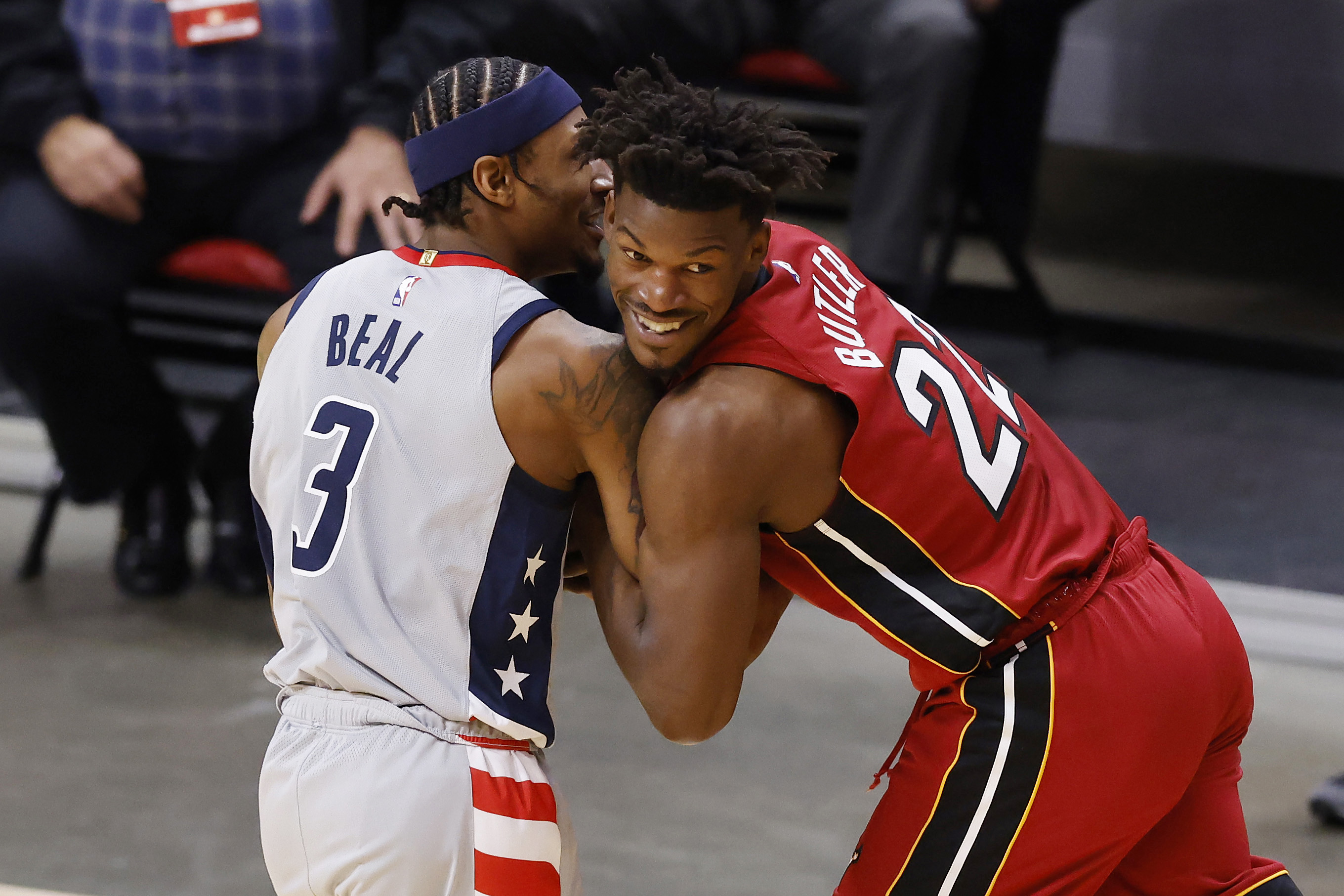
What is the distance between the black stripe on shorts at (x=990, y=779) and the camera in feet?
5.46

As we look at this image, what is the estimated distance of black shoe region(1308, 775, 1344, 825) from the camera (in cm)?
291

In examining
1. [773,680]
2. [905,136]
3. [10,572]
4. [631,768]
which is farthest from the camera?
[905,136]

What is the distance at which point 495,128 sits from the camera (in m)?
1.74

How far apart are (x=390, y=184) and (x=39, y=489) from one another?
165 cm

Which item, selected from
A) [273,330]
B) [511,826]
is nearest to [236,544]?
[273,330]

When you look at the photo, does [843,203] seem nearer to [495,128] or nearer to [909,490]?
[495,128]

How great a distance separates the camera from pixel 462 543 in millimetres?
1641

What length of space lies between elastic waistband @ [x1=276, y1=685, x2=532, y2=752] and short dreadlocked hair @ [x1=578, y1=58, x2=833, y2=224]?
0.64 meters

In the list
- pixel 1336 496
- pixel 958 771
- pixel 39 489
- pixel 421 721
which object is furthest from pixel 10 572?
pixel 1336 496

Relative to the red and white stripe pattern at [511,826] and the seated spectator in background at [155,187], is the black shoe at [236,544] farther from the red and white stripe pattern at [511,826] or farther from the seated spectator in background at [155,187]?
the red and white stripe pattern at [511,826]

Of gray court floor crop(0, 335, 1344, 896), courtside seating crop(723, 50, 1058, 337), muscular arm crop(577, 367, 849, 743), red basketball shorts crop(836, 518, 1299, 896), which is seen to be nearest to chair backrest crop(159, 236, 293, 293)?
gray court floor crop(0, 335, 1344, 896)

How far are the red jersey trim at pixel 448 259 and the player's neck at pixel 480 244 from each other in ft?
0.06

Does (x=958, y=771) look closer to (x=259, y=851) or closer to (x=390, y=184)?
(x=259, y=851)

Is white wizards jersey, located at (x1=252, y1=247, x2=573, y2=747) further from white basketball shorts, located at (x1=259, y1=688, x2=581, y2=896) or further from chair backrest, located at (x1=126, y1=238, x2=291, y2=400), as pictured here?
chair backrest, located at (x1=126, y1=238, x2=291, y2=400)
